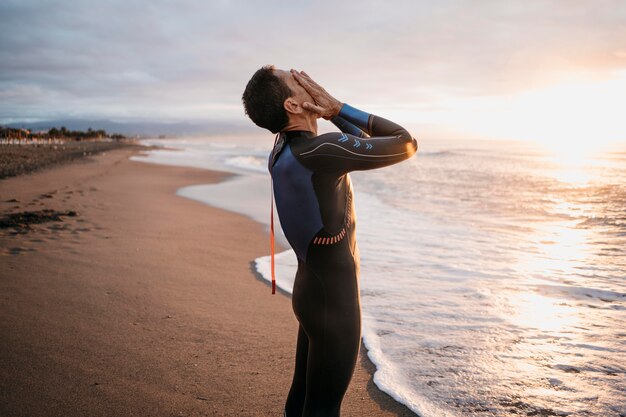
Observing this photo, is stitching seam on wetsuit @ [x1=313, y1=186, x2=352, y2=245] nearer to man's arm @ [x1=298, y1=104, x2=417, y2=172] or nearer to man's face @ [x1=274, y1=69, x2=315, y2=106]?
man's arm @ [x1=298, y1=104, x2=417, y2=172]

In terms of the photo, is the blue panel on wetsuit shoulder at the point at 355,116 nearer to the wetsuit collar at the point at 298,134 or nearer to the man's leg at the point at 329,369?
the wetsuit collar at the point at 298,134

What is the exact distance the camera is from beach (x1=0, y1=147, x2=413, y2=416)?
293 cm

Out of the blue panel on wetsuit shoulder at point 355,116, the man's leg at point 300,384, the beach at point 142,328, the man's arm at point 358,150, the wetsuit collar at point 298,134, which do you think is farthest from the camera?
the beach at point 142,328

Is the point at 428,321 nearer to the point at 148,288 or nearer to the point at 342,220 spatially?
the point at 342,220

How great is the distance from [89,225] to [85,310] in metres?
4.46

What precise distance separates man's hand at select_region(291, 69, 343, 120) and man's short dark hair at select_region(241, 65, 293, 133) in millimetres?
80

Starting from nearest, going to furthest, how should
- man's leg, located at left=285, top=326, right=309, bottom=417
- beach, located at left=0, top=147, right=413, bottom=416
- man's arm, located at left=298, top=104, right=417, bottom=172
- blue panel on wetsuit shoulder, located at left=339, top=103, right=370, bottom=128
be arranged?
man's arm, located at left=298, top=104, right=417, bottom=172 < blue panel on wetsuit shoulder, located at left=339, top=103, right=370, bottom=128 < man's leg, located at left=285, top=326, right=309, bottom=417 < beach, located at left=0, top=147, right=413, bottom=416

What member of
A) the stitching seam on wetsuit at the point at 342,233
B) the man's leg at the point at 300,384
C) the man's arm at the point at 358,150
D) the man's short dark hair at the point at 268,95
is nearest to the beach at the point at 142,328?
the man's leg at the point at 300,384

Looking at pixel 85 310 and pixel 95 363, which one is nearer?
pixel 95 363

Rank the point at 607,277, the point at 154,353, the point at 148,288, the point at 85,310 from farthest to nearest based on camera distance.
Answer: the point at 607,277
the point at 148,288
the point at 85,310
the point at 154,353

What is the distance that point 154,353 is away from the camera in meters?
3.55

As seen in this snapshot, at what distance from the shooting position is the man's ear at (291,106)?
188 cm

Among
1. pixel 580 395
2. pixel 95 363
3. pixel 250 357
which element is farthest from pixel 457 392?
pixel 95 363

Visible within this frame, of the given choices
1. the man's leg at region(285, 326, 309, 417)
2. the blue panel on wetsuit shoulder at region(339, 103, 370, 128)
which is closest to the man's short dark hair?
the blue panel on wetsuit shoulder at region(339, 103, 370, 128)
